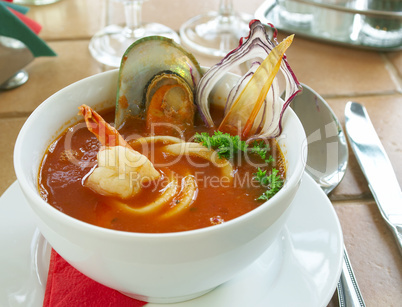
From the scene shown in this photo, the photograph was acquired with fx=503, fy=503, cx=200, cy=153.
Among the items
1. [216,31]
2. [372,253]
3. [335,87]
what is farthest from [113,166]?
[216,31]

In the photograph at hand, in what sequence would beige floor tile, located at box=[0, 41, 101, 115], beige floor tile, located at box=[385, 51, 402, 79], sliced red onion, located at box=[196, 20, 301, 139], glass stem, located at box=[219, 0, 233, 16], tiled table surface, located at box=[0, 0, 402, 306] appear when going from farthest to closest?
glass stem, located at box=[219, 0, 233, 16] → beige floor tile, located at box=[385, 51, 402, 79] → beige floor tile, located at box=[0, 41, 101, 115] → tiled table surface, located at box=[0, 0, 402, 306] → sliced red onion, located at box=[196, 20, 301, 139]

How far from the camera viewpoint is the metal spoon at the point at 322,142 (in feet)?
4.74

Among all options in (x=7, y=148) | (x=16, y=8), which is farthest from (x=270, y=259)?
(x=16, y=8)

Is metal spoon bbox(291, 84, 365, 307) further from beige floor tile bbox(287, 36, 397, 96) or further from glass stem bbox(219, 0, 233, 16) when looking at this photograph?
glass stem bbox(219, 0, 233, 16)

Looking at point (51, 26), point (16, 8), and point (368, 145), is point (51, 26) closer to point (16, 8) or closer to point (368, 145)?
point (16, 8)

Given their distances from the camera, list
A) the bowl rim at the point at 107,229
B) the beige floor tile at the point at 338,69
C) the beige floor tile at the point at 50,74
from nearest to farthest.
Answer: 1. the bowl rim at the point at 107,229
2. the beige floor tile at the point at 50,74
3. the beige floor tile at the point at 338,69

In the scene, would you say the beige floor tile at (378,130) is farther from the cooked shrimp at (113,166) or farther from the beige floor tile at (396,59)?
the cooked shrimp at (113,166)

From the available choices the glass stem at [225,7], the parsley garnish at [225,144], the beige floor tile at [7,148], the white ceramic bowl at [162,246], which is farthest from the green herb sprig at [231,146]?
the glass stem at [225,7]

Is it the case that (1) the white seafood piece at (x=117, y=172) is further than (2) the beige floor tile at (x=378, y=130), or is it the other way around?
(2) the beige floor tile at (x=378, y=130)

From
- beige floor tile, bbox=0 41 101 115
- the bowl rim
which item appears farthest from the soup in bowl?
beige floor tile, bbox=0 41 101 115

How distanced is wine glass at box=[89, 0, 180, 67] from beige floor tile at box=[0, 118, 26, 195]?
0.50 metres

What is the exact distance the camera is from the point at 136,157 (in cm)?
106

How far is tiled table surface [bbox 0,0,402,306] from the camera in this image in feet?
4.11

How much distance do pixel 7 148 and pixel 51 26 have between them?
89 centimetres
